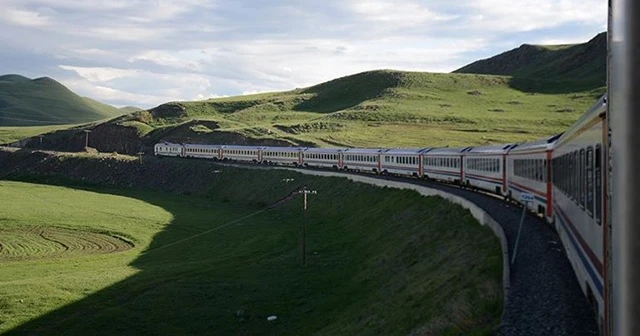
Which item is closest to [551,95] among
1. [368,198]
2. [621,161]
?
[368,198]

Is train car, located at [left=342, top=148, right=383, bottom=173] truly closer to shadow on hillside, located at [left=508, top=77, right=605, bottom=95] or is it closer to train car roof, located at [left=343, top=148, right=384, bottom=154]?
train car roof, located at [left=343, top=148, right=384, bottom=154]

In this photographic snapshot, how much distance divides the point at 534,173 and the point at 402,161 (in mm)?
31558

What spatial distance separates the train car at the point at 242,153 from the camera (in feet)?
294

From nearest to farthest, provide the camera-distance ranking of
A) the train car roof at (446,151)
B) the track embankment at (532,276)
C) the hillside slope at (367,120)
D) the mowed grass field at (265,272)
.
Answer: the track embankment at (532,276) < the mowed grass field at (265,272) < the train car roof at (446,151) < the hillside slope at (367,120)

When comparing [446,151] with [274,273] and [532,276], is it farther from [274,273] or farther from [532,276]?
[532,276]

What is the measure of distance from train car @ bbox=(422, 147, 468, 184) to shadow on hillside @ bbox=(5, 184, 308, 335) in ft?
37.0

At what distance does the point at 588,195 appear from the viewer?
35.8 ft

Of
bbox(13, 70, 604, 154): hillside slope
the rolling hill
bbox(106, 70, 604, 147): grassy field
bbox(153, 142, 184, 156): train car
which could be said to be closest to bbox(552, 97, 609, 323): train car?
bbox(106, 70, 604, 147): grassy field

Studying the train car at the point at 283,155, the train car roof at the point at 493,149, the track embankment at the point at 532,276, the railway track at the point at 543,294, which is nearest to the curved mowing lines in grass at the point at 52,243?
the track embankment at the point at 532,276

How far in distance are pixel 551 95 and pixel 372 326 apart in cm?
17252

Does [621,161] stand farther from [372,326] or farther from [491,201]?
[491,201]

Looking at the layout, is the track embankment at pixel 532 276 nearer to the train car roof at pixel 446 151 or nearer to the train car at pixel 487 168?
the train car at pixel 487 168

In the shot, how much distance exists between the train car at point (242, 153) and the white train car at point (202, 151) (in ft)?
5.44

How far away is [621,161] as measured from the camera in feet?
7.34
